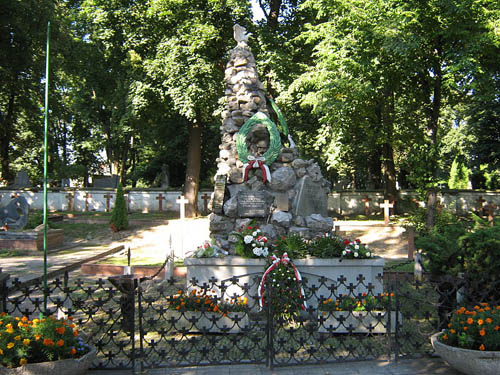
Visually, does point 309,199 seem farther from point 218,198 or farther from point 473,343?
point 473,343

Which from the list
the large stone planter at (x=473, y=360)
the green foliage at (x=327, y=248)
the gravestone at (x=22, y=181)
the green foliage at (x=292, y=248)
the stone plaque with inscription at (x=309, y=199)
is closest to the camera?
the large stone planter at (x=473, y=360)

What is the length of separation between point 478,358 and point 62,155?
41364mm

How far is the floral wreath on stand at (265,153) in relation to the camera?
1063 cm

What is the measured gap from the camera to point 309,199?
1075 cm

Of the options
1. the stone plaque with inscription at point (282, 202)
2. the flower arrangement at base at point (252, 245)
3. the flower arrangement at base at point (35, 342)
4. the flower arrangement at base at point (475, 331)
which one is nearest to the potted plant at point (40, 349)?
the flower arrangement at base at point (35, 342)

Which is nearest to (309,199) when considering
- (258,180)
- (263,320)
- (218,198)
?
(258,180)

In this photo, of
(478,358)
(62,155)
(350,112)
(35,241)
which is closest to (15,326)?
(478,358)

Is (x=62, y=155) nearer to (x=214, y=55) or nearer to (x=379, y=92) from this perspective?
(x=214, y=55)

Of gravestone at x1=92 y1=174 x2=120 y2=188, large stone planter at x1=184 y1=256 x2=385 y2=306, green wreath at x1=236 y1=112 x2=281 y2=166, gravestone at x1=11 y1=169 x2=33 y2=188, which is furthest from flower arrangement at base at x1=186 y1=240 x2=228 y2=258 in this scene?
gravestone at x1=11 y1=169 x2=33 y2=188

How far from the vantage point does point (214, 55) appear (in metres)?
21.9

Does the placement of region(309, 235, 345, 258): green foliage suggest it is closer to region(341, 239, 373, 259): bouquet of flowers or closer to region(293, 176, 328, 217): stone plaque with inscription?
region(341, 239, 373, 259): bouquet of flowers

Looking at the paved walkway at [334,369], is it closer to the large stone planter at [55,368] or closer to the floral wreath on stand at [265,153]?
the large stone planter at [55,368]

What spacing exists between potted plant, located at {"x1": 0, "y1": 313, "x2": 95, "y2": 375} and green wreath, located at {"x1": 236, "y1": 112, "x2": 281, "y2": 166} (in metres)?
6.55

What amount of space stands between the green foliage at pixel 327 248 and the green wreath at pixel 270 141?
282 centimetres
